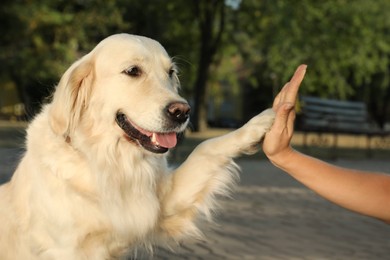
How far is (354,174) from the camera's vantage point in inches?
107

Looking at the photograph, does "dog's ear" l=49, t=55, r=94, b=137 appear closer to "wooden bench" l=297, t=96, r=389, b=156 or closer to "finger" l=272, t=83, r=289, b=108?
"finger" l=272, t=83, r=289, b=108

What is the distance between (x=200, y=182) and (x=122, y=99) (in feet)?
2.42

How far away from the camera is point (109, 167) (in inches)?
153

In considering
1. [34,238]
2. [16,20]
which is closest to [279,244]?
[34,238]

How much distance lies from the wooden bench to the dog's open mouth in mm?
14046

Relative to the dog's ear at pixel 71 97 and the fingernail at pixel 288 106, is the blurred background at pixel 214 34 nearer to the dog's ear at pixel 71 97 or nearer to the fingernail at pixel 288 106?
the dog's ear at pixel 71 97

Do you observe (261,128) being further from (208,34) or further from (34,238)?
(208,34)

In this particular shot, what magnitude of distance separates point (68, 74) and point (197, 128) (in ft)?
87.6

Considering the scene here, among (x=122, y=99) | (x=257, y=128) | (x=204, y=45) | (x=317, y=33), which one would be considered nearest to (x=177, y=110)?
(x=122, y=99)

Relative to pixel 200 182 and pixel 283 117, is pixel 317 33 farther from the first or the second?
pixel 283 117

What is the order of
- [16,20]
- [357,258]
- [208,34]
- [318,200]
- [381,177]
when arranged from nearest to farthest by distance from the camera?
[381,177], [357,258], [318,200], [208,34], [16,20]

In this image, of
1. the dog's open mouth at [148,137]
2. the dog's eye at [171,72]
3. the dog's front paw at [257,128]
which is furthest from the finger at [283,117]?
the dog's eye at [171,72]

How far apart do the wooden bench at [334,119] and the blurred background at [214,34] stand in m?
7.67

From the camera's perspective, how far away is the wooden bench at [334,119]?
60.8 ft
